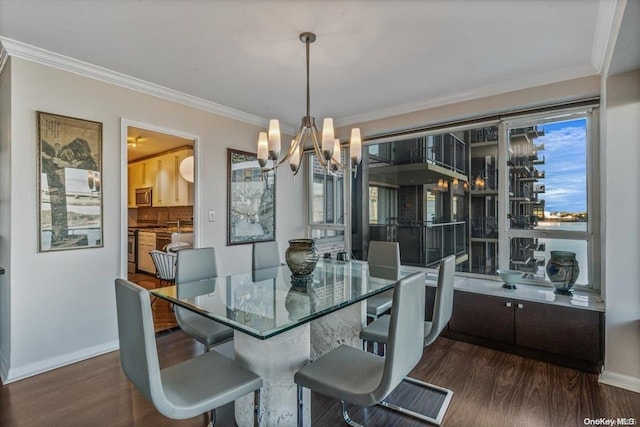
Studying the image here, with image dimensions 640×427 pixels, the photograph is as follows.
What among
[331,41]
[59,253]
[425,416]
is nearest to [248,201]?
[59,253]

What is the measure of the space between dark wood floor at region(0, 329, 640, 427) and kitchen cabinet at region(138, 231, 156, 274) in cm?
344

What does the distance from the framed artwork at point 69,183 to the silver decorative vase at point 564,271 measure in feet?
13.5

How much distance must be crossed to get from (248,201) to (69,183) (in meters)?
1.91

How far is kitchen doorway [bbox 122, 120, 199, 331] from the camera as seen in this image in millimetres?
4992

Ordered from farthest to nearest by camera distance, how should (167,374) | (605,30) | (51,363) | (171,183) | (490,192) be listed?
(171,183), (490,192), (51,363), (605,30), (167,374)

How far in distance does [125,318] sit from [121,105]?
241 cm

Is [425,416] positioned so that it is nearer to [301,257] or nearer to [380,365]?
[380,365]

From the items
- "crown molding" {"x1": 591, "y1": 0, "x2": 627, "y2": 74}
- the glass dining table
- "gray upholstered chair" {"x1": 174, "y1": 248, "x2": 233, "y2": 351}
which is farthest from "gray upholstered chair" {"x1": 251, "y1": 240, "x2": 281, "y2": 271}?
"crown molding" {"x1": 591, "y1": 0, "x2": 627, "y2": 74}

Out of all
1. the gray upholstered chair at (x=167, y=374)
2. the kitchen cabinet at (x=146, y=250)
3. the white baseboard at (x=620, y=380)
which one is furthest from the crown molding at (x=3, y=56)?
the white baseboard at (x=620, y=380)

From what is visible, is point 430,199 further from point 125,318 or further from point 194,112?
point 125,318

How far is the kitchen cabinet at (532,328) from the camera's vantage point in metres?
2.50

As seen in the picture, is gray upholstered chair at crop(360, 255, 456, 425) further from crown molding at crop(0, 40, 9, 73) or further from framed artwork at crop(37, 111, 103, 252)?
crown molding at crop(0, 40, 9, 73)

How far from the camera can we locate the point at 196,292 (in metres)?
2.20
